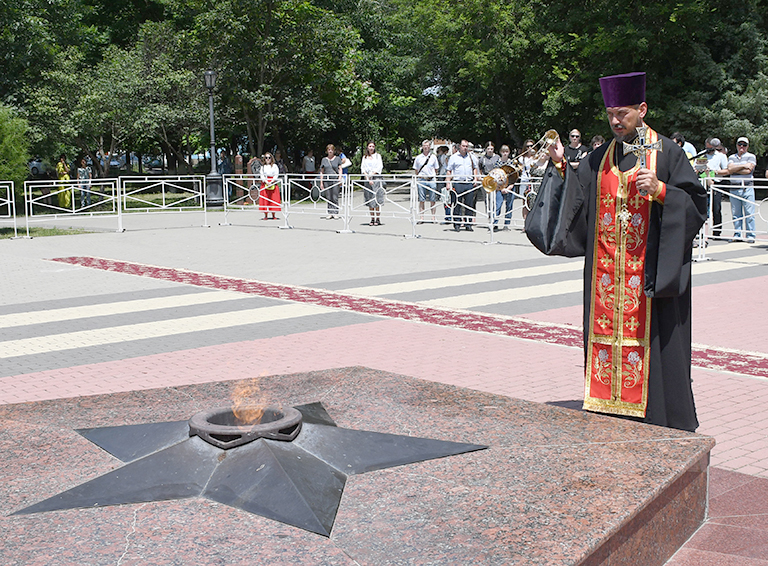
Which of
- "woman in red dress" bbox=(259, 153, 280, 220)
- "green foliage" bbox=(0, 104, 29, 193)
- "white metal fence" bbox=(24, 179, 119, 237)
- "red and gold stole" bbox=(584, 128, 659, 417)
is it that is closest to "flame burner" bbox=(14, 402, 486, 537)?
"red and gold stole" bbox=(584, 128, 659, 417)

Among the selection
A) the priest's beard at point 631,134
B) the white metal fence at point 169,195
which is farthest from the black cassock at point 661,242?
the white metal fence at point 169,195

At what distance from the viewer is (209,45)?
30594 mm

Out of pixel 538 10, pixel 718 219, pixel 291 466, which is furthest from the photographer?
pixel 538 10

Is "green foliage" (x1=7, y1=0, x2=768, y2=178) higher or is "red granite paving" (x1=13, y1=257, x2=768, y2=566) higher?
"green foliage" (x1=7, y1=0, x2=768, y2=178)

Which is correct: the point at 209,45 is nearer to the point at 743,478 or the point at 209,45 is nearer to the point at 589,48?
the point at 589,48

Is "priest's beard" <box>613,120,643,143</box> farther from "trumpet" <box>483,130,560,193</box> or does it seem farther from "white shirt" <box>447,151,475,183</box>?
"white shirt" <box>447,151,475,183</box>

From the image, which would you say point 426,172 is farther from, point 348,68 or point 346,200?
point 348,68

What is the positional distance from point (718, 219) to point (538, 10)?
1911cm

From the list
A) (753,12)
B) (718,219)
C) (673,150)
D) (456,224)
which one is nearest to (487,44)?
(753,12)

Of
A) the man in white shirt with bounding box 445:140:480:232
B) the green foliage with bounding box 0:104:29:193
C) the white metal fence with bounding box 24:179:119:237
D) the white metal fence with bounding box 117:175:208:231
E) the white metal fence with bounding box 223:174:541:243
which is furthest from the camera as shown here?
the white metal fence with bounding box 117:175:208:231

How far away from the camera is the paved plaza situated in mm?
5887

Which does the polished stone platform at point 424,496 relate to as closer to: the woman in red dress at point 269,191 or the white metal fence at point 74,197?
the white metal fence at point 74,197

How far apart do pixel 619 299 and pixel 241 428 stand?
6.99 feet

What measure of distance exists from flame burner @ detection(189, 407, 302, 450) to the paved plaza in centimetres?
161
